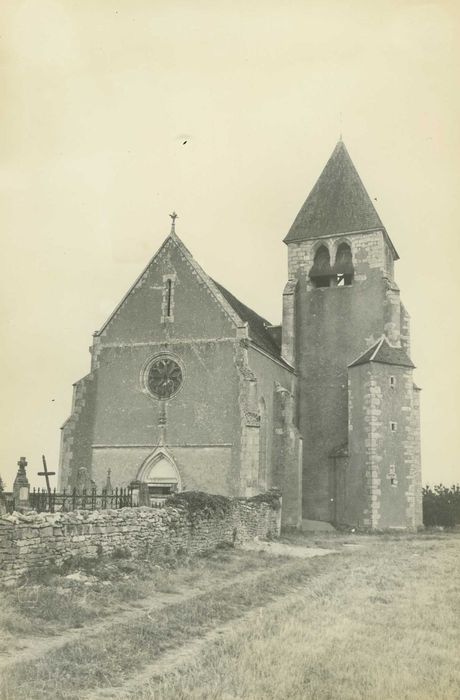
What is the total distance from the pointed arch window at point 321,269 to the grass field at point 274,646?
71.4 feet

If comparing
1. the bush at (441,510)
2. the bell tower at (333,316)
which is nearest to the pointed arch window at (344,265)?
the bell tower at (333,316)

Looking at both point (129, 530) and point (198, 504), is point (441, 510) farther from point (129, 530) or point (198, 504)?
point (129, 530)

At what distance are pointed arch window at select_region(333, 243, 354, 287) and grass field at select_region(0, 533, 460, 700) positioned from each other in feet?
70.7

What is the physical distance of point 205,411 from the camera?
26547mm

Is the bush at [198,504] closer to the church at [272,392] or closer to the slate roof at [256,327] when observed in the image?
the church at [272,392]

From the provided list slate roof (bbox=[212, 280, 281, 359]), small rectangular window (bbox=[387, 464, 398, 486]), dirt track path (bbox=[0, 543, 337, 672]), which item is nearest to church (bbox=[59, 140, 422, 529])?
small rectangular window (bbox=[387, 464, 398, 486])

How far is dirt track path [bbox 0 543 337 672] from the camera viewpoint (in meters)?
7.90

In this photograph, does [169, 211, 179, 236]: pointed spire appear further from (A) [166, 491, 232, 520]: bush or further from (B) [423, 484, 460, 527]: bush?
(B) [423, 484, 460, 527]: bush

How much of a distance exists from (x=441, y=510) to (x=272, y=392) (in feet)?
40.9

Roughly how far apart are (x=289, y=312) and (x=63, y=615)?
25582mm

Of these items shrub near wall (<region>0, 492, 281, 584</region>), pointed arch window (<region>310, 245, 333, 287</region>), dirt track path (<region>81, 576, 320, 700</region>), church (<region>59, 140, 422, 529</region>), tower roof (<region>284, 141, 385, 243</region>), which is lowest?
dirt track path (<region>81, 576, 320, 700</region>)

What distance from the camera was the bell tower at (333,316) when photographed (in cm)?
3150

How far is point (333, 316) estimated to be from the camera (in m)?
33.7

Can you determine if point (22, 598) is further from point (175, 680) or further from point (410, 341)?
point (410, 341)
